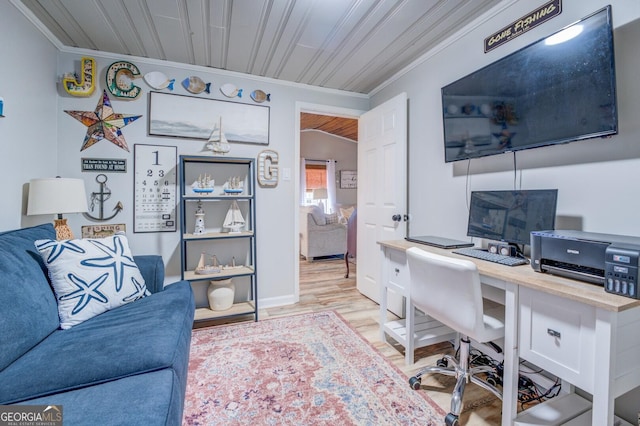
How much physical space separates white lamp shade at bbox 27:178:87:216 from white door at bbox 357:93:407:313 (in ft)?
7.89

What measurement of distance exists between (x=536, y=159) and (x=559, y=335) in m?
1.03

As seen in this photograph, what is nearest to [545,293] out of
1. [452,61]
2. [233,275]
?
[452,61]

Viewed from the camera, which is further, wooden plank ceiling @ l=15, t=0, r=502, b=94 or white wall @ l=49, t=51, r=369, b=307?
white wall @ l=49, t=51, r=369, b=307

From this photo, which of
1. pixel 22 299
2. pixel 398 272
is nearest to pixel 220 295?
pixel 22 299

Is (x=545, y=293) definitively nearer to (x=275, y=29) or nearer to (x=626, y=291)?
(x=626, y=291)

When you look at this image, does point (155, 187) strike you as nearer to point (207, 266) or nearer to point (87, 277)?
point (207, 266)

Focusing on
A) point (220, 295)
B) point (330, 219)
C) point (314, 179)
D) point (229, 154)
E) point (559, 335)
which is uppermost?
point (314, 179)

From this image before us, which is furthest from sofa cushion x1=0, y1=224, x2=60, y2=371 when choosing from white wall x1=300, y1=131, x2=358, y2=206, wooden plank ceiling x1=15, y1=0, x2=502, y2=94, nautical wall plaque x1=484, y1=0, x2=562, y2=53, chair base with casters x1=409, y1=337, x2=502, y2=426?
white wall x1=300, y1=131, x2=358, y2=206

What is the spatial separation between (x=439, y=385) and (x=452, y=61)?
2262mm

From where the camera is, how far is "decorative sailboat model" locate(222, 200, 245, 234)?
2.59 metres

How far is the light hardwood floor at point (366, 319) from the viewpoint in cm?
150

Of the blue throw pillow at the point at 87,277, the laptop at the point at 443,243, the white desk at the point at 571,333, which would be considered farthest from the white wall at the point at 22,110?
the white desk at the point at 571,333

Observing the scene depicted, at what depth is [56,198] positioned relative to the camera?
1.78 meters

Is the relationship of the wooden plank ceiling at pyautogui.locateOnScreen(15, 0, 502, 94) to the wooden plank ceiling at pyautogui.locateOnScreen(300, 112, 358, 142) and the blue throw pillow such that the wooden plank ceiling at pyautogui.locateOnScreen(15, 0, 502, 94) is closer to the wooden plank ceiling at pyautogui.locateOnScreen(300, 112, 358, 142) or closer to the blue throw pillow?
the blue throw pillow
